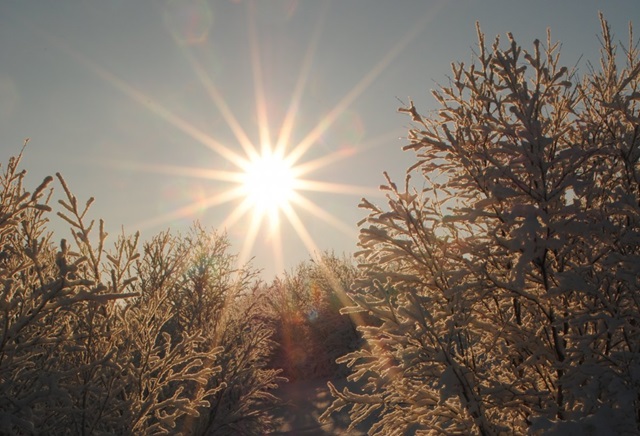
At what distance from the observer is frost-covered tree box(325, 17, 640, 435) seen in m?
3.51

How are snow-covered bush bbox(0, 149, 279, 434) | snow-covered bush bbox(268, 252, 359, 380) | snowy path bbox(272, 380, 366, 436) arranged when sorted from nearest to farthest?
snow-covered bush bbox(0, 149, 279, 434)
snowy path bbox(272, 380, 366, 436)
snow-covered bush bbox(268, 252, 359, 380)

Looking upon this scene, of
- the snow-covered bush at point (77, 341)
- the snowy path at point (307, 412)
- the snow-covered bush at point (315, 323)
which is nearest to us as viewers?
the snow-covered bush at point (77, 341)

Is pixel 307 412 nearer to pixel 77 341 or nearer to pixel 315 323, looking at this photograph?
pixel 315 323

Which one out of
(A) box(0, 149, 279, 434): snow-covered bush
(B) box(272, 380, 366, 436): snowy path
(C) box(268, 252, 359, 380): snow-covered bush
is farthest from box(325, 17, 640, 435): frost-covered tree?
(C) box(268, 252, 359, 380): snow-covered bush

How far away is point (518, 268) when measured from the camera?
11.1 feet

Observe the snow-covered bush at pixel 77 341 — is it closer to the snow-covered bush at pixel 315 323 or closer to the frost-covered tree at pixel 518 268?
the frost-covered tree at pixel 518 268

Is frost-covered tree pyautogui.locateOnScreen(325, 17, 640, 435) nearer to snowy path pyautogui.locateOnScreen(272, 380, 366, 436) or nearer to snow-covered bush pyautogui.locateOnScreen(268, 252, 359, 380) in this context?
snowy path pyautogui.locateOnScreen(272, 380, 366, 436)

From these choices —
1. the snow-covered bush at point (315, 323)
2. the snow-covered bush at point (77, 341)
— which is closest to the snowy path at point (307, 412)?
the snow-covered bush at point (315, 323)

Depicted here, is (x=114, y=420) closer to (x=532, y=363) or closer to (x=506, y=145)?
(x=532, y=363)

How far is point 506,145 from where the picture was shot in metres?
3.87

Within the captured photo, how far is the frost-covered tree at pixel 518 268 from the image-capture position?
11.5 ft

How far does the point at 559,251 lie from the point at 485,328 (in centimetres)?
93

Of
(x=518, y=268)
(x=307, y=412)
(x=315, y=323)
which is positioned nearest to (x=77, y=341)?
(x=518, y=268)

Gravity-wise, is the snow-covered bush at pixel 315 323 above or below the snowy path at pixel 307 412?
above
